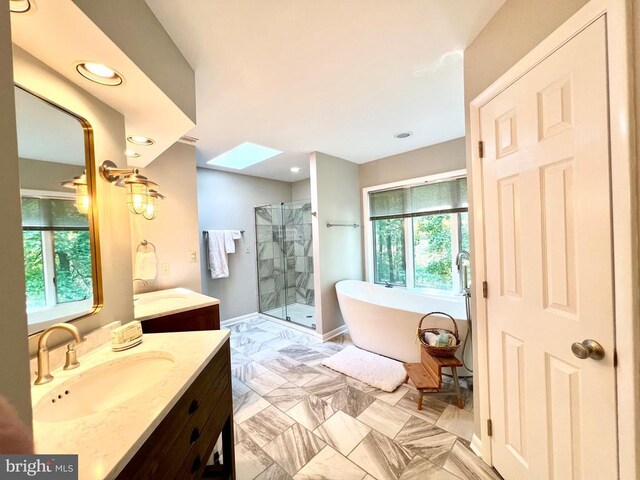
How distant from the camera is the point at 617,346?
32.3 inches

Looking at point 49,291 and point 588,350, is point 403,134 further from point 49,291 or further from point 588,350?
point 49,291

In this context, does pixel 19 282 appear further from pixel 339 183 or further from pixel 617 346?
pixel 339 183

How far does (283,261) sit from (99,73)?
3544 mm

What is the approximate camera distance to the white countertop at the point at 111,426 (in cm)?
56

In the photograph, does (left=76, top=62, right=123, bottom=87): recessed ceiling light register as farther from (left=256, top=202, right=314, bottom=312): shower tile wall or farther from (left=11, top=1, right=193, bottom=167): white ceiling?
(left=256, top=202, right=314, bottom=312): shower tile wall

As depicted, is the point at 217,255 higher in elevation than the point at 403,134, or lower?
lower

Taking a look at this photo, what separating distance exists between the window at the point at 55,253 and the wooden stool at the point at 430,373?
7.31ft

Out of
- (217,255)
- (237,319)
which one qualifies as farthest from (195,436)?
(237,319)

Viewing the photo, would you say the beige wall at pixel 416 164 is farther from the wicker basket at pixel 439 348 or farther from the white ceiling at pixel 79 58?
the white ceiling at pixel 79 58

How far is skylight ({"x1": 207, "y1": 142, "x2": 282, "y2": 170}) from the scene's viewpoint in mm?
3123

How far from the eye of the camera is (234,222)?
3.97 meters

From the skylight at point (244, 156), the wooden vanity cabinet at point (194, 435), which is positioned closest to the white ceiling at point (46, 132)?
the wooden vanity cabinet at point (194, 435)

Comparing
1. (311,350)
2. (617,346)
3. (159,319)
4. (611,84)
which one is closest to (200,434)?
(159,319)

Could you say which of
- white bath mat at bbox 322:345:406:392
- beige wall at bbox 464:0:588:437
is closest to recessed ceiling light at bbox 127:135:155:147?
beige wall at bbox 464:0:588:437
